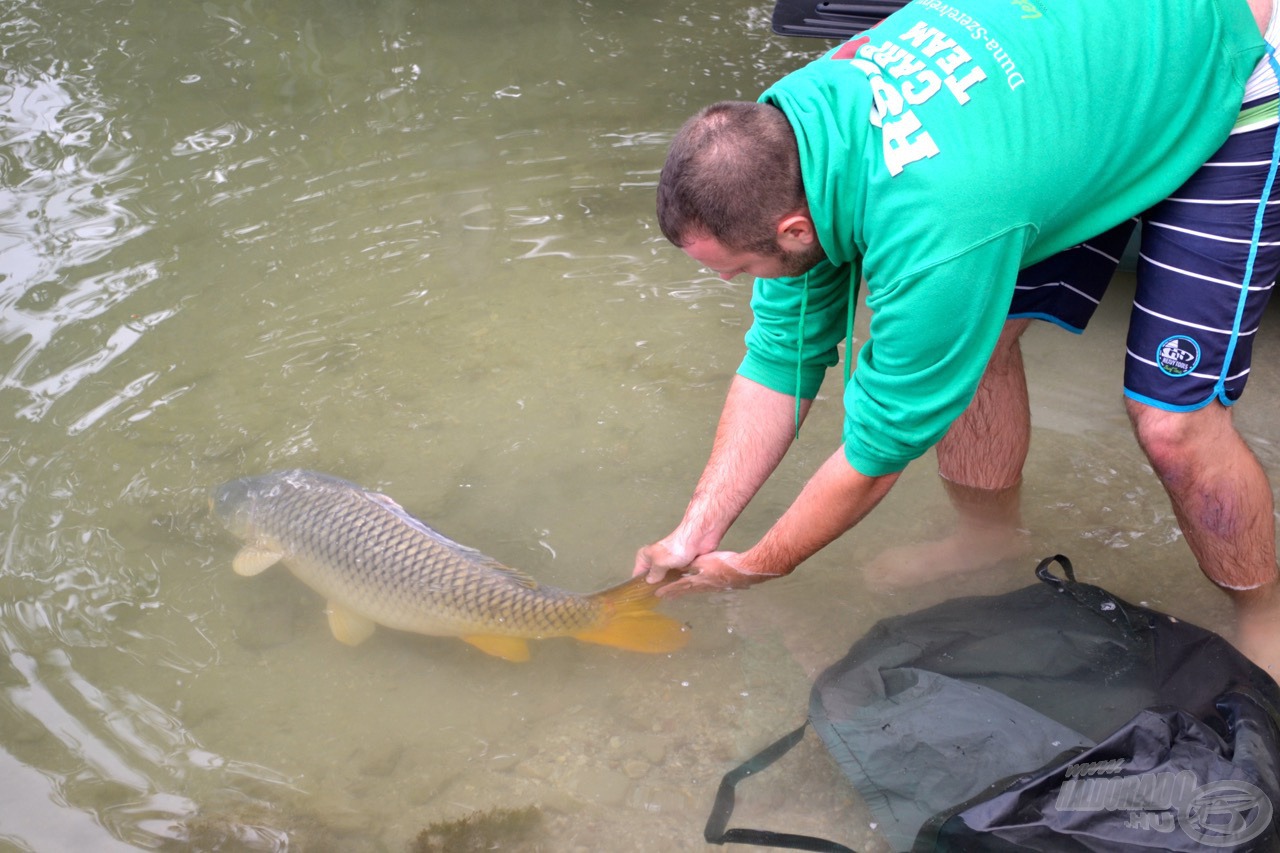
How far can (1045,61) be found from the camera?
1.91 metres

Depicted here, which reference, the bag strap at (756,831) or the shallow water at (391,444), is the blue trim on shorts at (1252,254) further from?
the bag strap at (756,831)

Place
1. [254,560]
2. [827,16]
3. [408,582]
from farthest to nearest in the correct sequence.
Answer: [827,16] < [254,560] < [408,582]

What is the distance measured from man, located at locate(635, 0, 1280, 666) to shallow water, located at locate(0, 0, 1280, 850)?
620 mm

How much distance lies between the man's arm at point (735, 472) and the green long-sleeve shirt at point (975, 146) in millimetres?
530

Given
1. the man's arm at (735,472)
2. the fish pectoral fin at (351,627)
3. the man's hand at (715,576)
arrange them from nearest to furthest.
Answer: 1. the man's hand at (715,576)
2. the man's arm at (735,472)
3. the fish pectoral fin at (351,627)

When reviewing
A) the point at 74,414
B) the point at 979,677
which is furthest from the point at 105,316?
the point at 979,677

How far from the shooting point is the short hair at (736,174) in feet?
6.25

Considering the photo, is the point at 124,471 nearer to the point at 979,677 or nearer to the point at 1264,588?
the point at 979,677

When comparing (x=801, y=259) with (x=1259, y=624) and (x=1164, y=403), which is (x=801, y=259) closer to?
(x=1164, y=403)

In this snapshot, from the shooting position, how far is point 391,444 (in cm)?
354

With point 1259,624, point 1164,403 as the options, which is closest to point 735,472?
point 1164,403

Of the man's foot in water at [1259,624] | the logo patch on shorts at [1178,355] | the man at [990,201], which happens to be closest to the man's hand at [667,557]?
the man at [990,201]

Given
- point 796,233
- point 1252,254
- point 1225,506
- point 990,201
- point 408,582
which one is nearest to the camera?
point 990,201

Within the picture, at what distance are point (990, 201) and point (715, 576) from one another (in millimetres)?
1166
